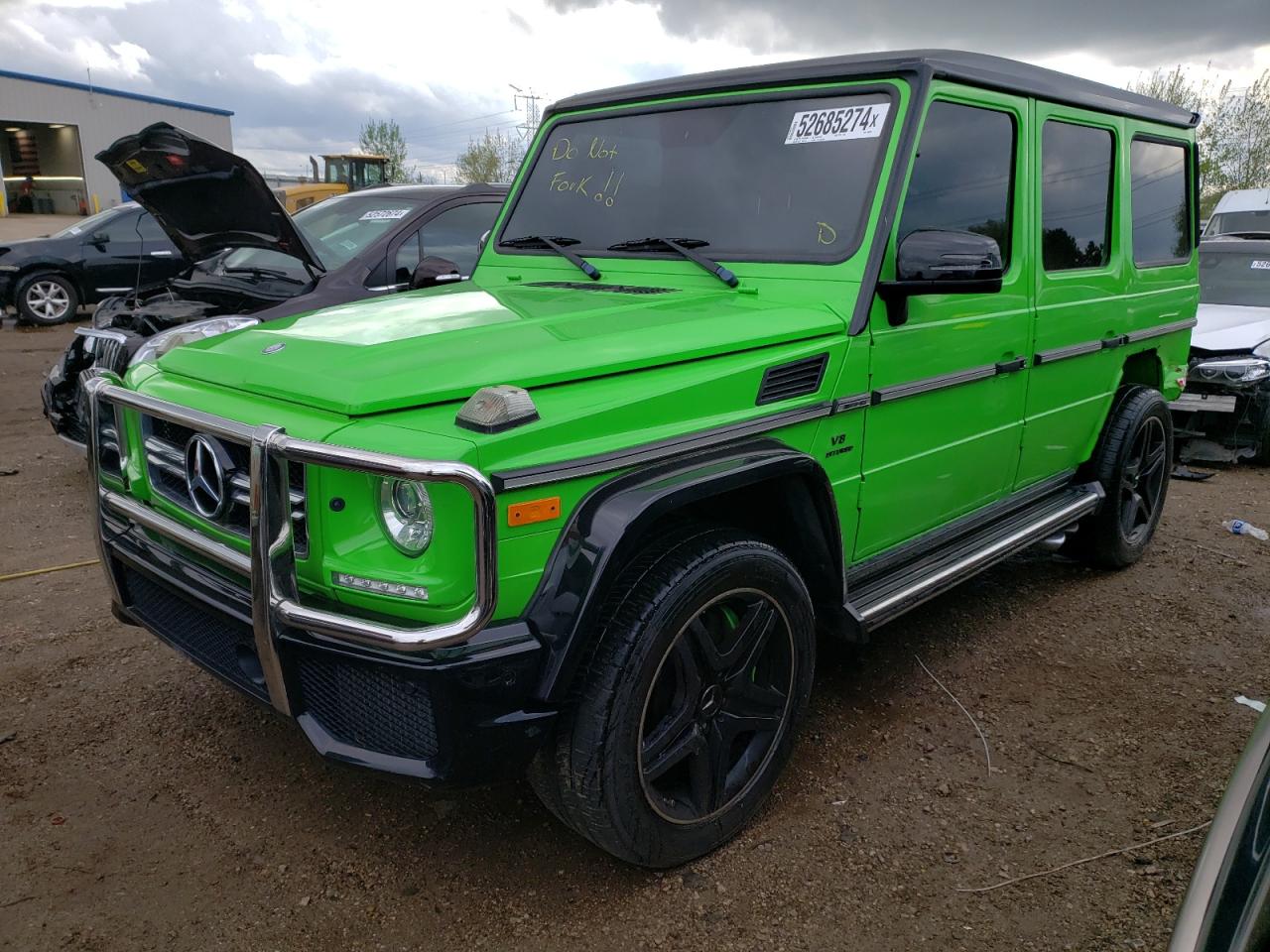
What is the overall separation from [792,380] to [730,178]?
2.96 feet

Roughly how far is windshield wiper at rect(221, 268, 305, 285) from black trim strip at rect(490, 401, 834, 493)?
429cm

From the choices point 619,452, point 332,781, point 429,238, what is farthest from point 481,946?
point 429,238

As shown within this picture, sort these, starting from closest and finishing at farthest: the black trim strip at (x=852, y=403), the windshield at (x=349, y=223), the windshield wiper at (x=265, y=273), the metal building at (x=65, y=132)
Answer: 1. the black trim strip at (x=852, y=403)
2. the windshield at (x=349, y=223)
3. the windshield wiper at (x=265, y=273)
4. the metal building at (x=65, y=132)

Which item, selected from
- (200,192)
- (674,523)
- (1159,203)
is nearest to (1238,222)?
(1159,203)

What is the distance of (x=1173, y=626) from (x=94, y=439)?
4.36m

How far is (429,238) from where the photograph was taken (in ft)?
19.5

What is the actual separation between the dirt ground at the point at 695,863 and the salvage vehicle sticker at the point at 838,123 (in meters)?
1.99

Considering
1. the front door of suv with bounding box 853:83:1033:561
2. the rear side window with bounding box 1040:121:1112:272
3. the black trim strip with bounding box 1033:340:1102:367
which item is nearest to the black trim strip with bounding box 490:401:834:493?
the front door of suv with bounding box 853:83:1033:561

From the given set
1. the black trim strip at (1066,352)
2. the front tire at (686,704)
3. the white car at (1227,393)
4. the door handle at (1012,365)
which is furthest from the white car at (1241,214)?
the front tire at (686,704)

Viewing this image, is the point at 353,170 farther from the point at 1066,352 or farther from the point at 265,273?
the point at 1066,352

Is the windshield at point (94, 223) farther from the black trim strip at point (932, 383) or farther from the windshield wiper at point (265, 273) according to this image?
the black trim strip at point (932, 383)

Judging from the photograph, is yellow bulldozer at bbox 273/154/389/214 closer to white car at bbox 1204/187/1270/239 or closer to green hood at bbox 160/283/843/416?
white car at bbox 1204/187/1270/239

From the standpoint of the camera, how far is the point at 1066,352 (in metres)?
3.90

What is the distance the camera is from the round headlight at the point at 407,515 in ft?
6.64
